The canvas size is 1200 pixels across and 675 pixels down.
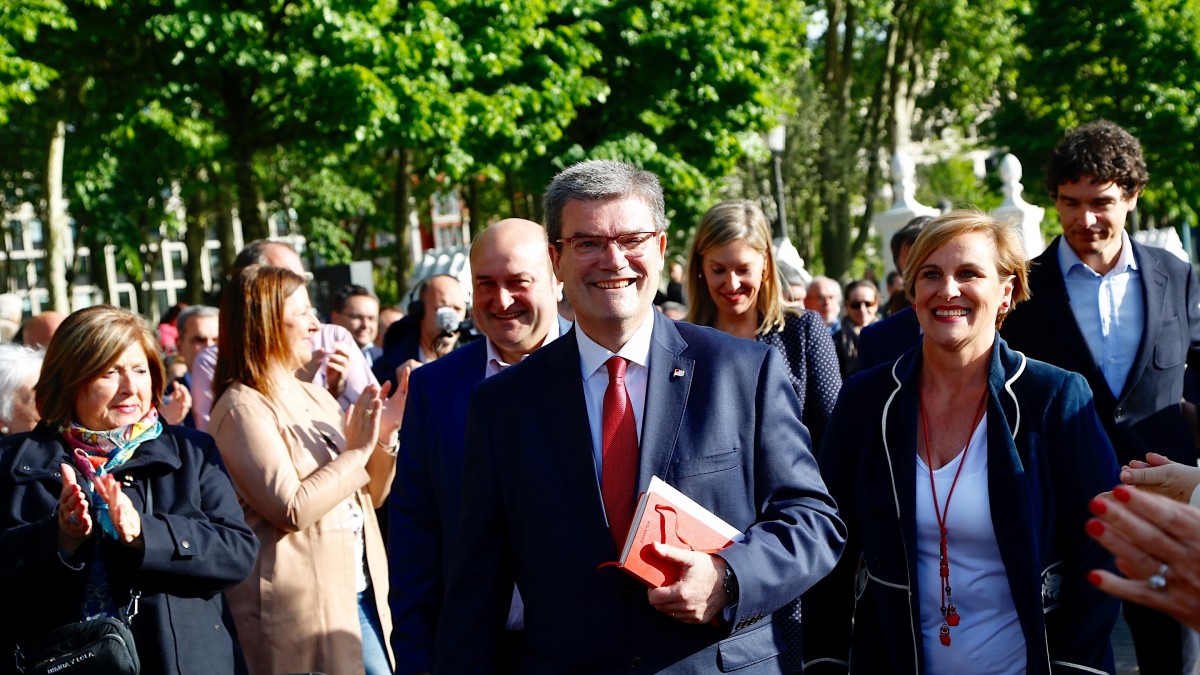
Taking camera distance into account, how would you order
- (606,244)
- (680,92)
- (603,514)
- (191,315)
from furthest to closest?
(680,92) → (191,315) → (606,244) → (603,514)

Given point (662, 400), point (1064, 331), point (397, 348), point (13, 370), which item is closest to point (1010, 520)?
point (662, 400)

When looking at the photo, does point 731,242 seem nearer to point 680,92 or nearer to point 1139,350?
point 1139,350

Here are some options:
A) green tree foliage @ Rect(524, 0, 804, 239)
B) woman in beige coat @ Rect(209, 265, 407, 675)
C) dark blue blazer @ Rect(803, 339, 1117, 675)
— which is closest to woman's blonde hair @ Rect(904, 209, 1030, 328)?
dark blue blazer @ Rect(803, 339, 1117, 675)

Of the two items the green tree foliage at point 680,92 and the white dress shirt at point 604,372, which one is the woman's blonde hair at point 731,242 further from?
the green tree foliage at point 680,92

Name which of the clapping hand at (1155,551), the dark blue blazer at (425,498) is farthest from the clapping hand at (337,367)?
the clapping hand at (1155,551)

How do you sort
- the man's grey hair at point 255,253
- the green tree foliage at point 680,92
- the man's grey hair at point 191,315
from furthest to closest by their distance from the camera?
1. the green tree foliage at point 680,92
2. the man's grey hair at point 191,315
3. the man's grey hair at point 255,253

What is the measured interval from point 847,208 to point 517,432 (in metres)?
31.7

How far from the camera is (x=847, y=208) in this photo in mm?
34062

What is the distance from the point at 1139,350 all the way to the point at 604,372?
2702 millimetres

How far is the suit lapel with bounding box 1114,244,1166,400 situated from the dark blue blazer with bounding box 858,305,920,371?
0.84m

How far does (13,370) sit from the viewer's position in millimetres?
5113

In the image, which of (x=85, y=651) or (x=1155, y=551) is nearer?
(x=1155, y=551)

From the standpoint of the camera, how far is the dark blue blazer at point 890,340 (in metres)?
5.06

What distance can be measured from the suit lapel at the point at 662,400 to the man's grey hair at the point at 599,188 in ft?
0.99
